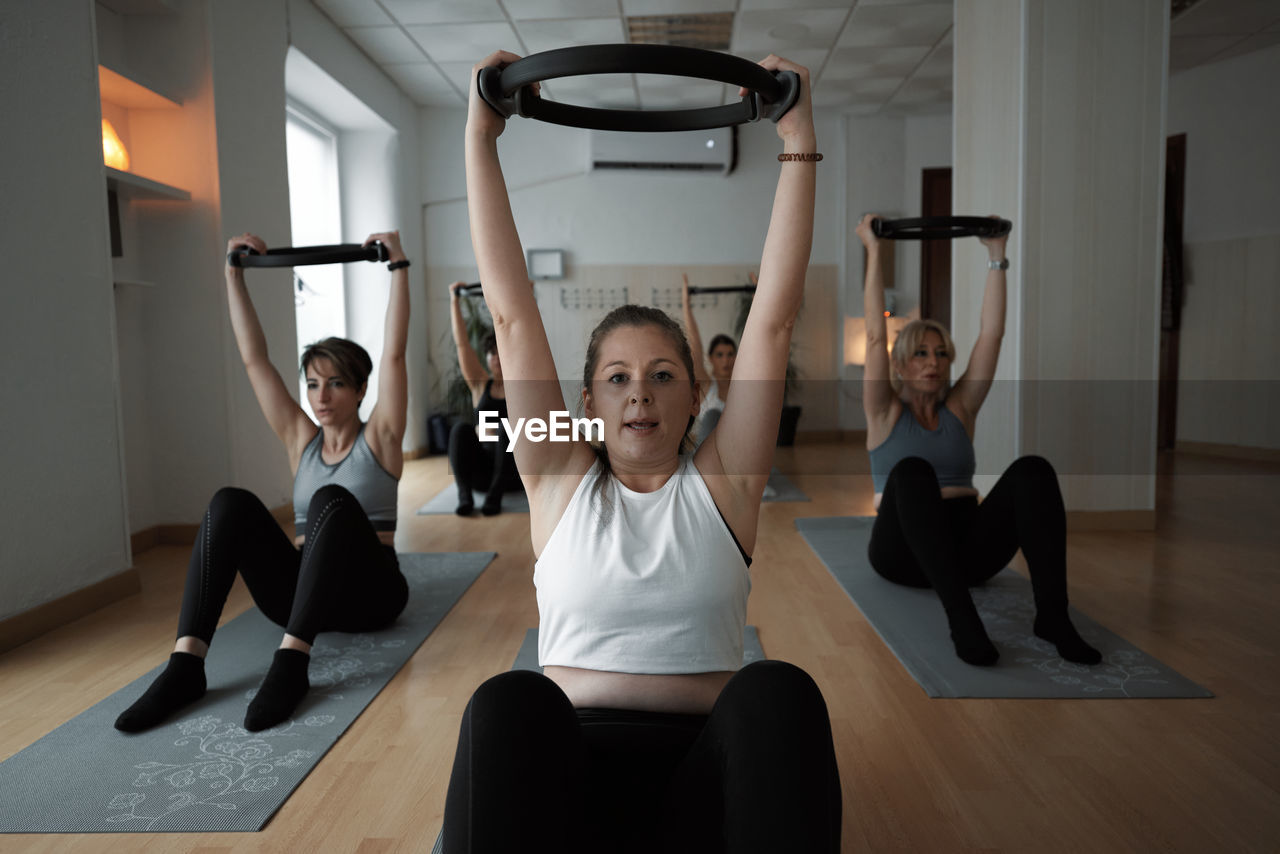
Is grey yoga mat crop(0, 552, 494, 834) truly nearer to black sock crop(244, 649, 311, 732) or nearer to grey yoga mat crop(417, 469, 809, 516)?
black sock crop(244, 649, 311, 732)

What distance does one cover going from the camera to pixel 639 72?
0.91m

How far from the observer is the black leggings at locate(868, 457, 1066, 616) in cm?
218

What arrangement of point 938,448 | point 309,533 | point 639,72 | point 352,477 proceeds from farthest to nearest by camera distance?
point 938,448 < point 352,477 < point 309,533 < point 639,72

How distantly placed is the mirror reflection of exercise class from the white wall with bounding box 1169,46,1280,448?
4cm

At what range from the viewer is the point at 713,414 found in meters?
4.78

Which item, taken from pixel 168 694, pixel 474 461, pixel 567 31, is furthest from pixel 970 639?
pixel 567 31

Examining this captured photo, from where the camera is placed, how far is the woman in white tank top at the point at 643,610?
844mm

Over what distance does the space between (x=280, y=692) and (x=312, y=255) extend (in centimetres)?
117

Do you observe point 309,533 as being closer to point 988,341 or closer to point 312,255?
point 312,255

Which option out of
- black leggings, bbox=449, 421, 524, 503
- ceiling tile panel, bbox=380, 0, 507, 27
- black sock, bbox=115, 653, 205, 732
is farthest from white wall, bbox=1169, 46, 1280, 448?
black sock, bbox=115, 653, 205, 732

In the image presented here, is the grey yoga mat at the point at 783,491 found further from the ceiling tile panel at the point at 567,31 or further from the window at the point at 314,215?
the window at the point at 314,215

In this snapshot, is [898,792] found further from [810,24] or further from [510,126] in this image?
[510,126]

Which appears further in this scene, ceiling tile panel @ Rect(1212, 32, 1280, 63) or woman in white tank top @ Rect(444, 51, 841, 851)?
ceiling tile panel @ Rect(1212, 32, 1280, 63)

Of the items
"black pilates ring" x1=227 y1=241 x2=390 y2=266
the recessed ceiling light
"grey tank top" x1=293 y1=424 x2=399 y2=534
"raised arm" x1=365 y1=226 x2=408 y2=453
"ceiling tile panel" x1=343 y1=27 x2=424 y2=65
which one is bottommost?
"grey tank top" x1=293 y1=424 x2=399 y2=534
